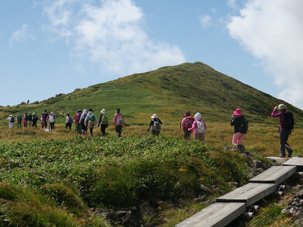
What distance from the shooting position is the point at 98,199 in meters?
9.80

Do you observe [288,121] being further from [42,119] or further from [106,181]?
[42,119]

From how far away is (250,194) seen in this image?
31.9ft

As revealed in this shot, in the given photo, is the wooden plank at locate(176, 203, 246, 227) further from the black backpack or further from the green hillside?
the green hillside

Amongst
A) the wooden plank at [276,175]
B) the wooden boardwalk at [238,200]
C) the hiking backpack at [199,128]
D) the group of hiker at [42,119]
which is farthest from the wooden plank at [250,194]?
the group of hiker at [42,119]

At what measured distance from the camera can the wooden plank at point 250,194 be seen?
937cm

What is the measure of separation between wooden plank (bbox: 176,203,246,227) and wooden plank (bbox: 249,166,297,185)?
2.58 m

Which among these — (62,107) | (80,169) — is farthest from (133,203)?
(62,107)

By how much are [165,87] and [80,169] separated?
338 ft

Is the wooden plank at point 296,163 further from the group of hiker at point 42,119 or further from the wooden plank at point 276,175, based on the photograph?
the group of hiker at point 42,119

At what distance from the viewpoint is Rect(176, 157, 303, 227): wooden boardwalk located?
802 centimetres

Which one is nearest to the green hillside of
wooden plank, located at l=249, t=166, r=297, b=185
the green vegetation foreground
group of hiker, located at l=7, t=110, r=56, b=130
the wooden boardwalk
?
group of hiker, located at l=7, t=110, r=56, b=130

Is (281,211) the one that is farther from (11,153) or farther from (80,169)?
(11,153)

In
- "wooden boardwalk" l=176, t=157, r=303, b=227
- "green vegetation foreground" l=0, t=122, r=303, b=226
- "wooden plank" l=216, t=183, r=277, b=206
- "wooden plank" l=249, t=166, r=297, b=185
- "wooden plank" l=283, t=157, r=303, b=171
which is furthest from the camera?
"wooden plank" l=283, t=157, r=303, b=171

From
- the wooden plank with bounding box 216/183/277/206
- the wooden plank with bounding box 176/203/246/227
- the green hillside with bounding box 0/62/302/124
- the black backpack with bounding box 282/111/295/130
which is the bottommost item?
the wooden plank with bounding box 176/203/246/227
